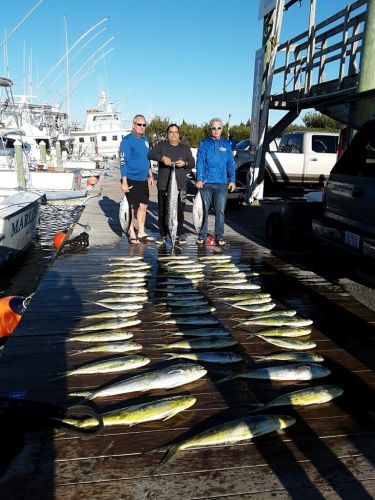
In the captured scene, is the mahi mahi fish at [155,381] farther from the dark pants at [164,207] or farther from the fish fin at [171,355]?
the dark pants at [164,207]

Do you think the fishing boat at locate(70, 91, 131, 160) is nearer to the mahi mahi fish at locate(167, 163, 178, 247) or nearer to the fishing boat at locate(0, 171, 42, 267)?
the fishing boat at locate(0, 171, 42, 267)

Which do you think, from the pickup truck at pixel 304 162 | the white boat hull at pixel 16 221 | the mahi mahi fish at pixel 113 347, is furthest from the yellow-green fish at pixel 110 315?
the pickup truck at pixel 304 162

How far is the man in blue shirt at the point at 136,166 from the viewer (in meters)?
7.06

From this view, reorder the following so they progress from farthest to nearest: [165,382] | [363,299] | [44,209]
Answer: [44,209], [363,299], [165,382]

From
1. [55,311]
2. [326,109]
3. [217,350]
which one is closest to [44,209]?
[326,109]

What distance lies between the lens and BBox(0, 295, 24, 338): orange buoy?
17.1 feet

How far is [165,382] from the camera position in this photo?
9.38 feet

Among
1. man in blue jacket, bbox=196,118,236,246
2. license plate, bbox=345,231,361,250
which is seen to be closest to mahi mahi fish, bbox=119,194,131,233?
man in blue jacket, bbox=196,118,236,246

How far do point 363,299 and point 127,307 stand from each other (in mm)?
2926

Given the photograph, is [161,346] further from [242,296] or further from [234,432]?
[242,296]

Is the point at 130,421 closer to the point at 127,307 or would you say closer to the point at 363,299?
the point at 127,307

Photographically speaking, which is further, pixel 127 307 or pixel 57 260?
pixel 57 260

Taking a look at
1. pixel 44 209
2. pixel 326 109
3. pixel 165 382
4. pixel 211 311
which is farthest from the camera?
pixel 44 209

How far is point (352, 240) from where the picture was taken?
Result: 4.82 metres
